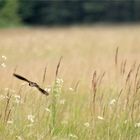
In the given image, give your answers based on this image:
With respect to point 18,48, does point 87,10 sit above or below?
below

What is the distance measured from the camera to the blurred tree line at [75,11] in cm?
4672

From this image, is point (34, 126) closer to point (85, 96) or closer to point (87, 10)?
point (85, 96)

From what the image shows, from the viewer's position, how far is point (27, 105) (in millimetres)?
4371

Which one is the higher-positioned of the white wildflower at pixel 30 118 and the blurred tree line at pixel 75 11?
the white wildflower at pixel 30 118

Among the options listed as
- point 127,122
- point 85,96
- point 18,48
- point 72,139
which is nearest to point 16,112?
point 72,139

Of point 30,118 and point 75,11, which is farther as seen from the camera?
point 75,11

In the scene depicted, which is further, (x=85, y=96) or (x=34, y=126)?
(x=85, y=96)

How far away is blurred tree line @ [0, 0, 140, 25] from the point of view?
153 feet

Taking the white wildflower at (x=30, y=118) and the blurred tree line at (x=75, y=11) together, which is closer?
the white wildflower at (x=30, y=118)

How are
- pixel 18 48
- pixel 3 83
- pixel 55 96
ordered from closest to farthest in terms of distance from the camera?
pixel 55 96 < pixel 3 83 < pixel 18 48

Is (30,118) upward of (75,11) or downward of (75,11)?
upward

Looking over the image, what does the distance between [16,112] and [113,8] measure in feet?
143

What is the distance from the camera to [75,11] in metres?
47.6

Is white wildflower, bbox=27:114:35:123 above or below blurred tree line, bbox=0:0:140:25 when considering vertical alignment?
above
